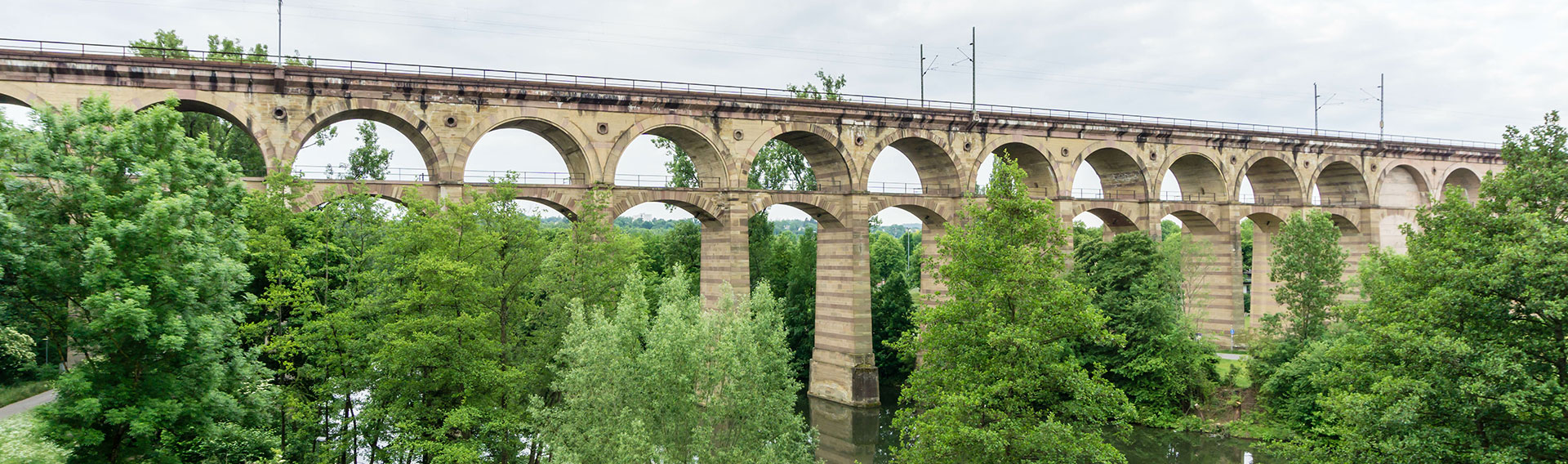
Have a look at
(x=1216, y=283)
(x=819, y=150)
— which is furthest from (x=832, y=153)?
(x=1216, y=283)

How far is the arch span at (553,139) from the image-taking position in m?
32.7

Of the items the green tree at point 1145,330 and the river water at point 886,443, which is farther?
the green tree at point 1145,330

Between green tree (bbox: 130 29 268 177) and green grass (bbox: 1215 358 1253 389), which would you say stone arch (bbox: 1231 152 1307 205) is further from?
green tree (bbox: 130 29 268 177)

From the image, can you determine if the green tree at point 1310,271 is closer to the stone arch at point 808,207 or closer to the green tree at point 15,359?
the stone arch at point 808,207

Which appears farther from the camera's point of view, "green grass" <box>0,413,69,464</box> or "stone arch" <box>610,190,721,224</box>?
"stone arch" <box>610,190,721,224</box>

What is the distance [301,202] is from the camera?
27.9 metres

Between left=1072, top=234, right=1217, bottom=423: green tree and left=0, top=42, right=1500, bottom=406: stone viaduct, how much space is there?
15.6ft

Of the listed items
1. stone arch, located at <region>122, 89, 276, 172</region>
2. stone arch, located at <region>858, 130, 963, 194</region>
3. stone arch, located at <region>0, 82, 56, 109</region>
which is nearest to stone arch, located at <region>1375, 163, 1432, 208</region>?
stone arch, located at <region>858, 130, 963, 194</region>

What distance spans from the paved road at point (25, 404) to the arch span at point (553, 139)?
14.9 meters

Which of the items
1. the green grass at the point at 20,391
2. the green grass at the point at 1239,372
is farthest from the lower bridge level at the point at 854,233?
the green grass at the point at 20,391

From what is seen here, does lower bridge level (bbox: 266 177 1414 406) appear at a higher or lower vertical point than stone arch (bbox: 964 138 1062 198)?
lower

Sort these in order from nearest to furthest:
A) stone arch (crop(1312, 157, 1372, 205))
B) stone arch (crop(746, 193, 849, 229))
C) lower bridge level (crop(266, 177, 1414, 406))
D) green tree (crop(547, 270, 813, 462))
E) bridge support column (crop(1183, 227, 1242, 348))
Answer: green tree (crop(547, 270, 813, 462)) → lower bridge level (crop(266, 177, 1414, 406)) → stone arch (crop(746, 193, 849, 229)) → bridge support column (crop(1183, 227, 1242, 348)) → stone arch (crop(1312, 157, 1372, 205))

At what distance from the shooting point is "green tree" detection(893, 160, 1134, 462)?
17.5 metres

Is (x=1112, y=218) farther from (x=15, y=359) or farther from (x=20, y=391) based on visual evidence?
(x=20, y=391)
